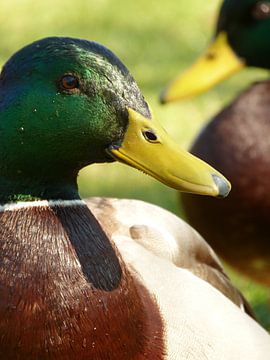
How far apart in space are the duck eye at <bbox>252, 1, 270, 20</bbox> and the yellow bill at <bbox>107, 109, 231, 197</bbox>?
1.84 m

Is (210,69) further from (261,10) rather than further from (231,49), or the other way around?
(261,10)

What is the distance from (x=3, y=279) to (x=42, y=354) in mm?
175

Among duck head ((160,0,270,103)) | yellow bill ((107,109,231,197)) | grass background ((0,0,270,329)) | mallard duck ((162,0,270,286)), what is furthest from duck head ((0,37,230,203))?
grass background ((0,0,270,329))

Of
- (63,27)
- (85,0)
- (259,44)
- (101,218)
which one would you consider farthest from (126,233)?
(85,0)

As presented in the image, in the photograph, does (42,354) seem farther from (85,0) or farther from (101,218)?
(85,0)

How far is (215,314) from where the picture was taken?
7.72 ft

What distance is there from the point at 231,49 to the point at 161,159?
198cm

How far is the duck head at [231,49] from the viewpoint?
3.83 meters

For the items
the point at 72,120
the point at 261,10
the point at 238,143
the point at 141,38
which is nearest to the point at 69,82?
the point at 72,120

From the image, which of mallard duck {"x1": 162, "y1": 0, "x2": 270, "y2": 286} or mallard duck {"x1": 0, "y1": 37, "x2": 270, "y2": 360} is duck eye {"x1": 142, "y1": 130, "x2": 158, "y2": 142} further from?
mallard duck {"x1": 162, "y1": 0, "x2": 270, "y2": 286}

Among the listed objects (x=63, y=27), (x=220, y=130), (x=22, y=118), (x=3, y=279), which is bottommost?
(x=63, y=27)

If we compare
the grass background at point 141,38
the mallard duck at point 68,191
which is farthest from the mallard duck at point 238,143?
the mallard duck at point 68,191

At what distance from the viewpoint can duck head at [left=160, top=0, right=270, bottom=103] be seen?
3826 mm

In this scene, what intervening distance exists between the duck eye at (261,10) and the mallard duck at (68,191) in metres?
1.83
